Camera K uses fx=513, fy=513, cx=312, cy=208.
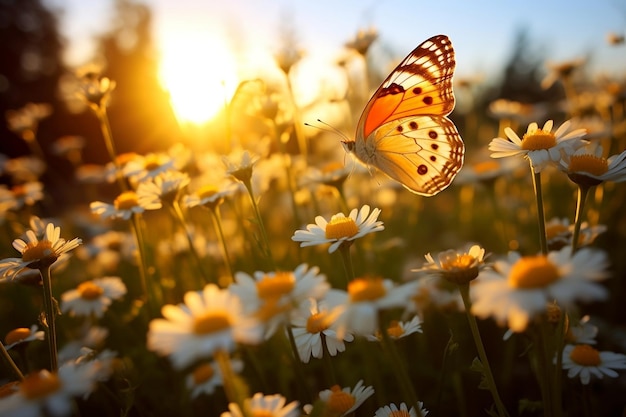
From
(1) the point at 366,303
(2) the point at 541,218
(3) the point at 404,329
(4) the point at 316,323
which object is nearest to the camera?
(1) the point at 366,303

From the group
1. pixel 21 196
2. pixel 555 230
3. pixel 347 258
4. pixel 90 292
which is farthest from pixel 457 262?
pixel 21 196

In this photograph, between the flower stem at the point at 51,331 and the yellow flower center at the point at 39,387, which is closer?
the yellow flower center at the point at 39,387

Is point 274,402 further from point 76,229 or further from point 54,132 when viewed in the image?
point 54,132

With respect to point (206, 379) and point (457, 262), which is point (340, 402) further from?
point (206, 379)

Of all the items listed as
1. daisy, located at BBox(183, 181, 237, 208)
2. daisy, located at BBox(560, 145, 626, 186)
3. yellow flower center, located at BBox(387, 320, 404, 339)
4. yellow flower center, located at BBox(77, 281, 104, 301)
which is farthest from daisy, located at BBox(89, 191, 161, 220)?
daisy, located at BBox(560, 145, 626, 186)

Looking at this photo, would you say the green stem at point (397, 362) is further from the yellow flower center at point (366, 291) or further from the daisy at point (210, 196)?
the daisy at point (210, 196)

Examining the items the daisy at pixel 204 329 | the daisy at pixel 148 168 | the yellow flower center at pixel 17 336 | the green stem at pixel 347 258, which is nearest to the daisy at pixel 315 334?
the green stem at pixel 347 258
